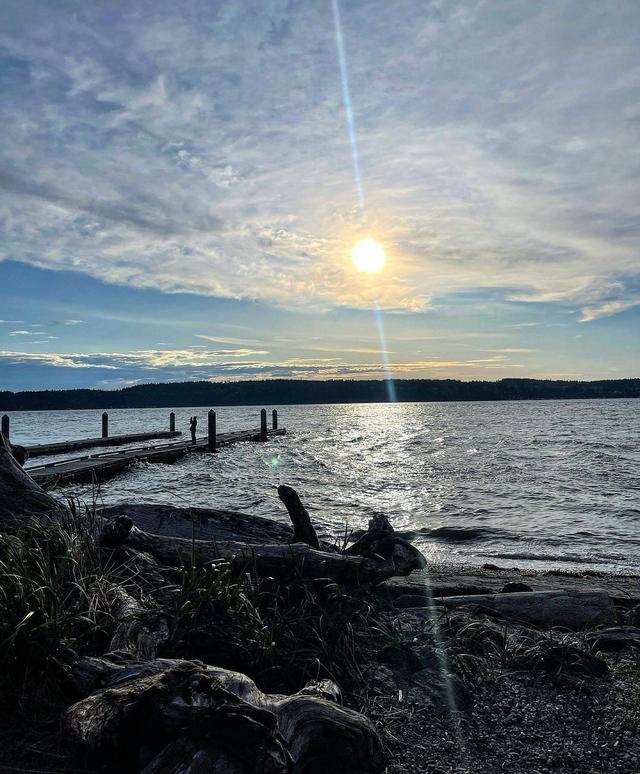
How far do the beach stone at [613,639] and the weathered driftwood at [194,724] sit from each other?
3.27 m

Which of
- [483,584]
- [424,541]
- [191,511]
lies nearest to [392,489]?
[424,541]

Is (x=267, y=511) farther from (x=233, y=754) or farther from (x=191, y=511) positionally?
(x=233, y=754)

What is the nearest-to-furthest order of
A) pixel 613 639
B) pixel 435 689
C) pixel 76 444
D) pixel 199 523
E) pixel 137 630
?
pixel 137 630 → pixel 435 689 → pixel 613 639 → pixel 199 523 → pixel 76 444

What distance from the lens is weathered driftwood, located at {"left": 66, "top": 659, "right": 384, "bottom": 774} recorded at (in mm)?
2516

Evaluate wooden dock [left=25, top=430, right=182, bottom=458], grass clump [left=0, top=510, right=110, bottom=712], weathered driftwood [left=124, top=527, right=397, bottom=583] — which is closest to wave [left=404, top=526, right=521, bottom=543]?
weathered driftwood [left=124, top=527, right=397, bottom=583]

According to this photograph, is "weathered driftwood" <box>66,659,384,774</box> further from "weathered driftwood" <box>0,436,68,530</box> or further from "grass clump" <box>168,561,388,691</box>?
"weathered driftwood" <box>0,436,68,530</box>

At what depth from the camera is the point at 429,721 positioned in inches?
144

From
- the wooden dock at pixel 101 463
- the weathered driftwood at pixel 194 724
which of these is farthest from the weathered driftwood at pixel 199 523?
the wooden dock at pixel 101 463

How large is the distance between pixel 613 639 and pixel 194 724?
4332 mm

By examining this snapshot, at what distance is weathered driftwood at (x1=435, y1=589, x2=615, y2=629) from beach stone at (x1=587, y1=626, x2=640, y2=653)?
2.01 ft

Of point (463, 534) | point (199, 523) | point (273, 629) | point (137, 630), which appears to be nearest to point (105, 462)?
point (463, 534)

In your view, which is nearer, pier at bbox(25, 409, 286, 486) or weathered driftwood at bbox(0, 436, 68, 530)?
weathered driftwood at bbox(0, 436, 68, 530)

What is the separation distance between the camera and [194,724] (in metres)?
2.57

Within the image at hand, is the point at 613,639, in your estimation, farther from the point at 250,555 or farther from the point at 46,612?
the point at 46,612
